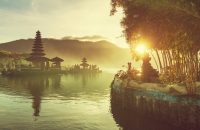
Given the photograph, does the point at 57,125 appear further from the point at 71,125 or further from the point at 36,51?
the point at 36,51

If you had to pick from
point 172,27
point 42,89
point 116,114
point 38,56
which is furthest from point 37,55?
point 172,27

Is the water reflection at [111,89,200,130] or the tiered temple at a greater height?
the tiered temple

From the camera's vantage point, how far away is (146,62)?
120 feet

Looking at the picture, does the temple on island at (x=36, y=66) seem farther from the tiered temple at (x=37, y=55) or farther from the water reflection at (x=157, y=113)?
the water reflection at (x=157, y=113)

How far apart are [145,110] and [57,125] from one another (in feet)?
26.1

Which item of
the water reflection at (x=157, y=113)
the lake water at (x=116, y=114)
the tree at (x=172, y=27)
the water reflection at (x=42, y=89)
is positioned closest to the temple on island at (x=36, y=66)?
the water reflection at (x=42, y=89)

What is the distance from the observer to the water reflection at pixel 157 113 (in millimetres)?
24781

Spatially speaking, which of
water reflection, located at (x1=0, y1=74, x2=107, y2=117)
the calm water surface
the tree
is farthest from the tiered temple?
the tree

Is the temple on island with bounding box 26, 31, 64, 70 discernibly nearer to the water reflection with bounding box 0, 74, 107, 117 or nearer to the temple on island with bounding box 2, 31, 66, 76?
the temple on island with bounding box 2, 31, 66, 76

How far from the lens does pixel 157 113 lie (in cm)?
2781

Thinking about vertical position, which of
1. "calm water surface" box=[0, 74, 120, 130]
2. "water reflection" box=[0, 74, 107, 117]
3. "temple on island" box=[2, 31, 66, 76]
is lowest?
"calm water surface" box=[0, 74, 120, 130]

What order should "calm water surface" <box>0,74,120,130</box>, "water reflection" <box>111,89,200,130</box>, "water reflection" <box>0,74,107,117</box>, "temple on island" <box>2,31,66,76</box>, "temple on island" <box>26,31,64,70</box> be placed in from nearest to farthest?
1. "water reflection" <box>111,89,200,130</box>
2. "calm water surface" <box>0,74,120,130</box>
3. "water reflection" <box>0,74,107,117</box>
4. "temple on island" <box>2,31,66,76</box>
5. "temple on island" <box>26,31,64,70</box>

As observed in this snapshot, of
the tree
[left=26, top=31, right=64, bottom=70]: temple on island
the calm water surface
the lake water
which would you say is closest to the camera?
the tree

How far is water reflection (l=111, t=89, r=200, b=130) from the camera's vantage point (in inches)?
976
